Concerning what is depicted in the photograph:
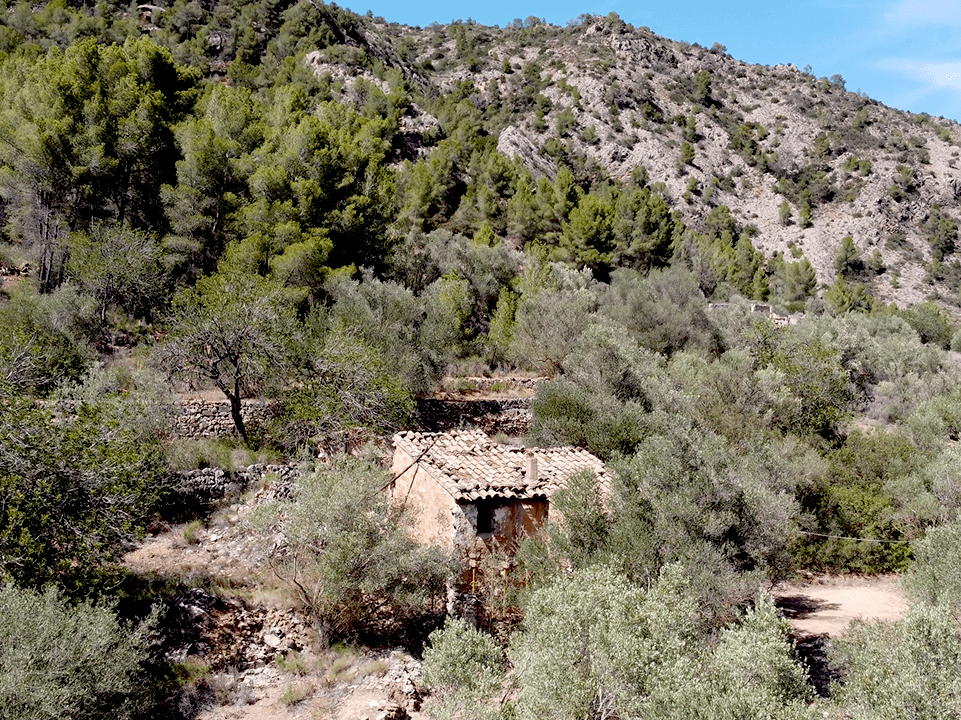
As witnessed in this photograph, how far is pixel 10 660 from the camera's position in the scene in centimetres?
764

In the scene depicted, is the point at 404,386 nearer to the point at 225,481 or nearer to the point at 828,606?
the point at 225,481

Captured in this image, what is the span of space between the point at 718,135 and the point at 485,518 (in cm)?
7261

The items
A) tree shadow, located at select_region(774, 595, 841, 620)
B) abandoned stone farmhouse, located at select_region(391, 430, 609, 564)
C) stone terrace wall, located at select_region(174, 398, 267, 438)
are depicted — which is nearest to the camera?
abandoned stone farmhouse, located at select_region(391, 430, 609, 564)

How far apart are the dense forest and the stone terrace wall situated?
47 cm

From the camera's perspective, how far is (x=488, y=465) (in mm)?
14969

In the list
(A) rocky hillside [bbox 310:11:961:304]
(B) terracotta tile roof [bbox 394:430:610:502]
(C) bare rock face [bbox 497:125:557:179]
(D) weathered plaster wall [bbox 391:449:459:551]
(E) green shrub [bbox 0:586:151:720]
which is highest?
(A) rocky hillside [bbox 310:11:961:304]

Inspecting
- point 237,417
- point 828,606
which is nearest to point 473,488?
point 237,417

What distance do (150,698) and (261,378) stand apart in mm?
10002

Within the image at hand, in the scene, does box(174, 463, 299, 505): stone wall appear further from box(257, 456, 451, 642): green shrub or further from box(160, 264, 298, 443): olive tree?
box(257, 456, 451, 642): green shrub

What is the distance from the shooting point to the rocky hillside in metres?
64.6

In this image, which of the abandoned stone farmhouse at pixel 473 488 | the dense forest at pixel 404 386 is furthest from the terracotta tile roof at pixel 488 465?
the dense forest at pixel 404 386

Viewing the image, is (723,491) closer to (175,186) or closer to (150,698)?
(150,698)

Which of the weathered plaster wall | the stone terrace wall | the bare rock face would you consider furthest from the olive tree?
the bare rock face

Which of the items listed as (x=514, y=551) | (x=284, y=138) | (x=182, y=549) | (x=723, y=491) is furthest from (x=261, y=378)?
(x=723, y=491)
